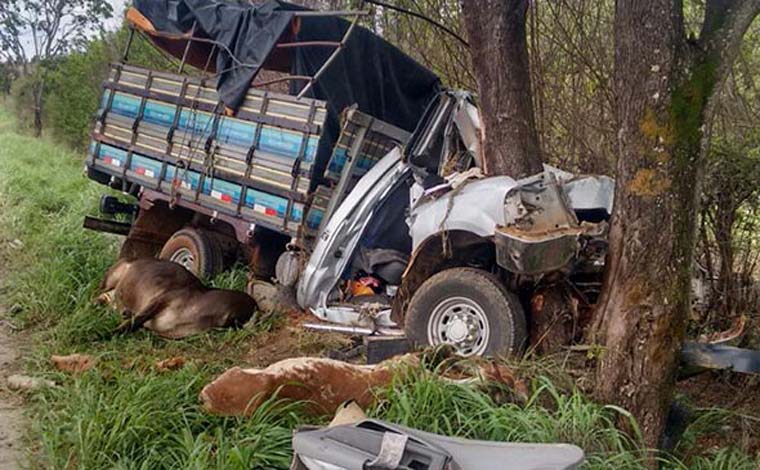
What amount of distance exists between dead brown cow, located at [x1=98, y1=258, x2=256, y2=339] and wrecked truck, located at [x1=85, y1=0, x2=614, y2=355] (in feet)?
1.82

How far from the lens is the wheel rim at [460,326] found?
4715 mm

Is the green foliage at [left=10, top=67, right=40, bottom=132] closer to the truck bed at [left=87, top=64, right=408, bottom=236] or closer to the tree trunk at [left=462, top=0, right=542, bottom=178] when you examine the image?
the truck bed at [left=87, top=64, right=408, bottom=236]

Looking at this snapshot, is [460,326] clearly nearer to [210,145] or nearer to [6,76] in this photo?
[210,145]

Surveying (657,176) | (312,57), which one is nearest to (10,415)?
(657,176)

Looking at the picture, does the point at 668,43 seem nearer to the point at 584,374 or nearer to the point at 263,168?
the point at 584,374

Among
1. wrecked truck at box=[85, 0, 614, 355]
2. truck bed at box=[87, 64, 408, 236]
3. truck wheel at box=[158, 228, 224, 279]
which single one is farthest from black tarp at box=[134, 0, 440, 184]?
truck wheel at box=[158, 228, 224, 279]

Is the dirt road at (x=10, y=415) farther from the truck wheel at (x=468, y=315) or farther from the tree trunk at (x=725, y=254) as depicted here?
the tree trunk at (x=725, y=254)

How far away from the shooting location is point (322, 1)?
11.7 meters

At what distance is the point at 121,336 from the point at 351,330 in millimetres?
1839

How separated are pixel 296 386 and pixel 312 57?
13.7ft

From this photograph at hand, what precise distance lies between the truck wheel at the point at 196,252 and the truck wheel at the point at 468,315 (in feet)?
9.07

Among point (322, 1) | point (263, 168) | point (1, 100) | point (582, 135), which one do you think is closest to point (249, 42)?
point (263, 168)

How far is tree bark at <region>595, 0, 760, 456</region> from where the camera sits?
356 cm

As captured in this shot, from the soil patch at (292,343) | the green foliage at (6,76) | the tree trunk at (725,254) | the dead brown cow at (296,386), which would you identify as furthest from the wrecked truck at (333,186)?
the green foliage at (6,76)
